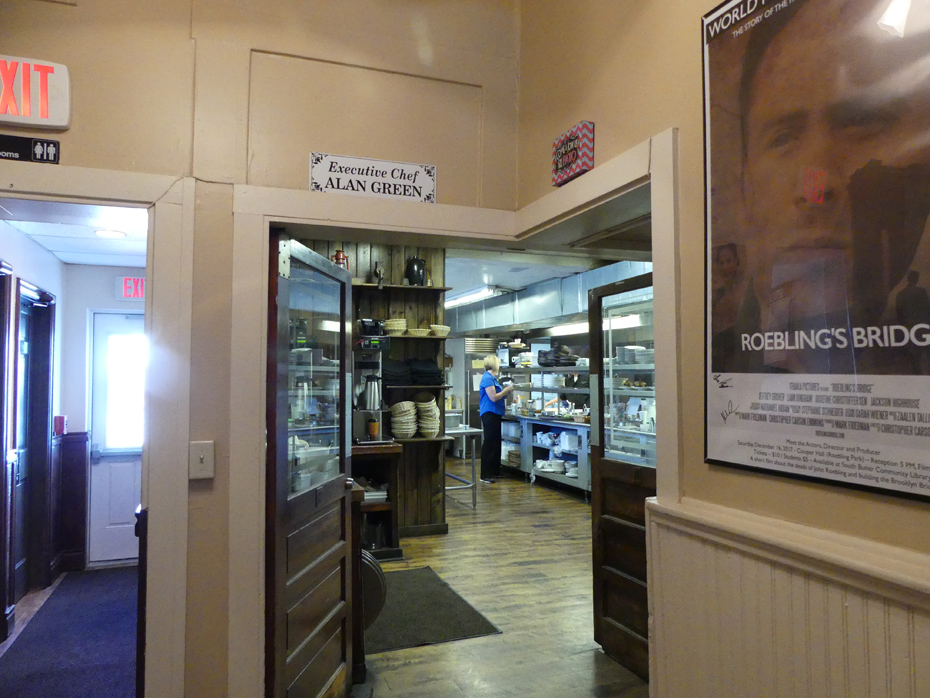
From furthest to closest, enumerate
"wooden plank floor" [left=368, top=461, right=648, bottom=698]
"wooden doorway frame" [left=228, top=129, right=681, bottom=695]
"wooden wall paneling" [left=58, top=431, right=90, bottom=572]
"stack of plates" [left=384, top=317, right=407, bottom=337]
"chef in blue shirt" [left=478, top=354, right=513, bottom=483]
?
"chef in blue shirt" [left=478, top=354, right=513, bottom=483], "stack of plates" [left=384, top=317, right=407, bottom=337], "wooden wall paneling" [left=58, top=431, right=90, bottom=572], "wooden plank floor" [left=368, top=461, right=648, bottom=698], "wooden doorway frame" [left=228, top=129, right=681, bottom=695]

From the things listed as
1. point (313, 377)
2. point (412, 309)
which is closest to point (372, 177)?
point (313, 377)

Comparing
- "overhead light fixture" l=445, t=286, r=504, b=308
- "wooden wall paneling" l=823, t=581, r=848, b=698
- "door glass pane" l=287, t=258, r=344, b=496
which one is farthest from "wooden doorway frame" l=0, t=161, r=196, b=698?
"overhead light fixture" l=445, t=286, r=504, b=308

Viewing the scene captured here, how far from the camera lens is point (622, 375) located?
383 centimetres

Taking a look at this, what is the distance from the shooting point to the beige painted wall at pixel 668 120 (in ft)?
4.42

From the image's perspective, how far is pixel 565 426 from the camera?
8.32 m

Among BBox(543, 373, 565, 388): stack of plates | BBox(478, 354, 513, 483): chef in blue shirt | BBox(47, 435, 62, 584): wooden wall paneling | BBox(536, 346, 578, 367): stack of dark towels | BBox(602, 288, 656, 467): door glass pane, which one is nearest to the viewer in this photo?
BBox(602, 288, 656, 467): door glass pane

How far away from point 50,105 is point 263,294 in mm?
961

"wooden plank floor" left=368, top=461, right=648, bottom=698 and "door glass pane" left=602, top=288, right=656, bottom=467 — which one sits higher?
"door glass pane" left=602, top=288, right=656, bottom=467

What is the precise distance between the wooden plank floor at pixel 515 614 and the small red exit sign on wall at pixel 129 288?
10.7 feet

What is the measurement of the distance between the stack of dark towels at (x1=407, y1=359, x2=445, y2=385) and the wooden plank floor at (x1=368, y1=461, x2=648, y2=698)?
153 cm

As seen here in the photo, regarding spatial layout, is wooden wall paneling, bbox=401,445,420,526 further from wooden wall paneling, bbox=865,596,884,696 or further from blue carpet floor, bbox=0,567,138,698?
wooden wall paneling, bbox=865,596,884,696

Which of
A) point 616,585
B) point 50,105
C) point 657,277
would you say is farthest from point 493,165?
point 616,585

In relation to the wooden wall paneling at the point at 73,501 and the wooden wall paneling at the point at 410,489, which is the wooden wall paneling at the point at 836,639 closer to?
the wooden wall paneling at the point at 410,489

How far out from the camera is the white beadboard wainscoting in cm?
120
